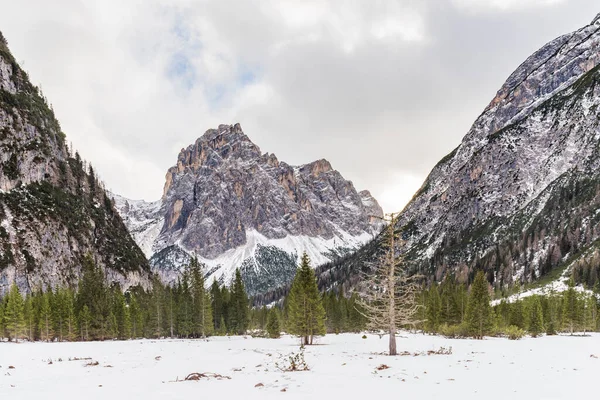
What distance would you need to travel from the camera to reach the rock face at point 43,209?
4422 inches

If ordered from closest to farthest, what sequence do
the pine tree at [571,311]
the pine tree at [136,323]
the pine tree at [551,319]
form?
1. the pine tree at [551,319]
2. the pine tree at [571,311]
3. the pine tree at [136,323]

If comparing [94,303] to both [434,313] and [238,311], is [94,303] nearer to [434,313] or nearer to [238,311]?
[238,311]

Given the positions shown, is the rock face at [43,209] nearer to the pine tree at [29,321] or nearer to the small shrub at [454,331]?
the pine tree at [29,321]

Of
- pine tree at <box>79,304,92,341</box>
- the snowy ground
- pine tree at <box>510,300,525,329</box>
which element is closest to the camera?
the snowy ground

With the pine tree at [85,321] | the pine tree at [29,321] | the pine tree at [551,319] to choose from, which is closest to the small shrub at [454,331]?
the pine tree at [551,319]

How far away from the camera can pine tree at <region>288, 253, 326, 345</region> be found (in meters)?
48.1

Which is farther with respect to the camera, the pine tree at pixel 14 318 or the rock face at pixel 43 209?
the rock face at pixel 43 209

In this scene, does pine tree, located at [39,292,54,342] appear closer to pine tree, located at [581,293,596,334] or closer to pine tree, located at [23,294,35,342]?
pine tree, located at [23,294,35,342]

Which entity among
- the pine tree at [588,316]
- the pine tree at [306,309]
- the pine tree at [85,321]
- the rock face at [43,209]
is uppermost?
the rock face at [43,209]

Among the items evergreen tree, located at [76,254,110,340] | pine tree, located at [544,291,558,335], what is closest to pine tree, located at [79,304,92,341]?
evergreen tree, located at [76,254,110,340]

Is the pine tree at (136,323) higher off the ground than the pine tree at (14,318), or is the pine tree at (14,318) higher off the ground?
the pine tree at (14,318)

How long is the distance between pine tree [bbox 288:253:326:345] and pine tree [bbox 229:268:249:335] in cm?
3737

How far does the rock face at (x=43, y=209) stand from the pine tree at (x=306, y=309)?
3550 inches

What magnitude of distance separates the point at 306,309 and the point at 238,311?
4254 centimetres
